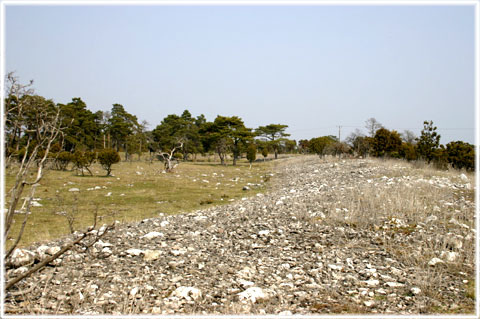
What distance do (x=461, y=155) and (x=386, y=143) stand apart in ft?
31.0

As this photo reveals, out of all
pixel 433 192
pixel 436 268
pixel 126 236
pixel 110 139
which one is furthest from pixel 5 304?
pixel 110 139

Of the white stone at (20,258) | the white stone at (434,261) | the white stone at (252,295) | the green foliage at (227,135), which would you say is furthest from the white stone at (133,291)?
the green foliage at (227,135)

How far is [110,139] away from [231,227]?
47441 millimetres

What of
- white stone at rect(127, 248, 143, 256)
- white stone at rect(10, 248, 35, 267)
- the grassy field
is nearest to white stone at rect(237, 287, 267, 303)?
white stone at rect(127, 248, 143, 256)

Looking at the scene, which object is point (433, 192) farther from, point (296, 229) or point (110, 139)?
point (110, 139)

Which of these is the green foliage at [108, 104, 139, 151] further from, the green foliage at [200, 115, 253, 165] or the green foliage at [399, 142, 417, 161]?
the green foliage at [399, 142, 417, 161]

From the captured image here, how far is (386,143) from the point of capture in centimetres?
3206

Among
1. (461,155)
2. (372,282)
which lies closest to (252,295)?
(372,282)

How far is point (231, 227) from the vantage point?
7074 millimetres

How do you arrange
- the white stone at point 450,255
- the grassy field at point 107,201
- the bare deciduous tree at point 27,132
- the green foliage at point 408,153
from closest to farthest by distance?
the bare deciduous tree at point 27,132
the white stone at point 450,255
the grassy field at point 107,201
the green foliage at point 408,153

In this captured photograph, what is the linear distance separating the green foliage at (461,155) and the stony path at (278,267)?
17.3 meters

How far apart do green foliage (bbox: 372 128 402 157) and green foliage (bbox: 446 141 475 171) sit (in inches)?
312

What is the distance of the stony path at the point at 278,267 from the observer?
3.76 metres

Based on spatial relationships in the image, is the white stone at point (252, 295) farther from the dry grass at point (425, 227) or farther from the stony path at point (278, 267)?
the dry grass at point (425, 227)
